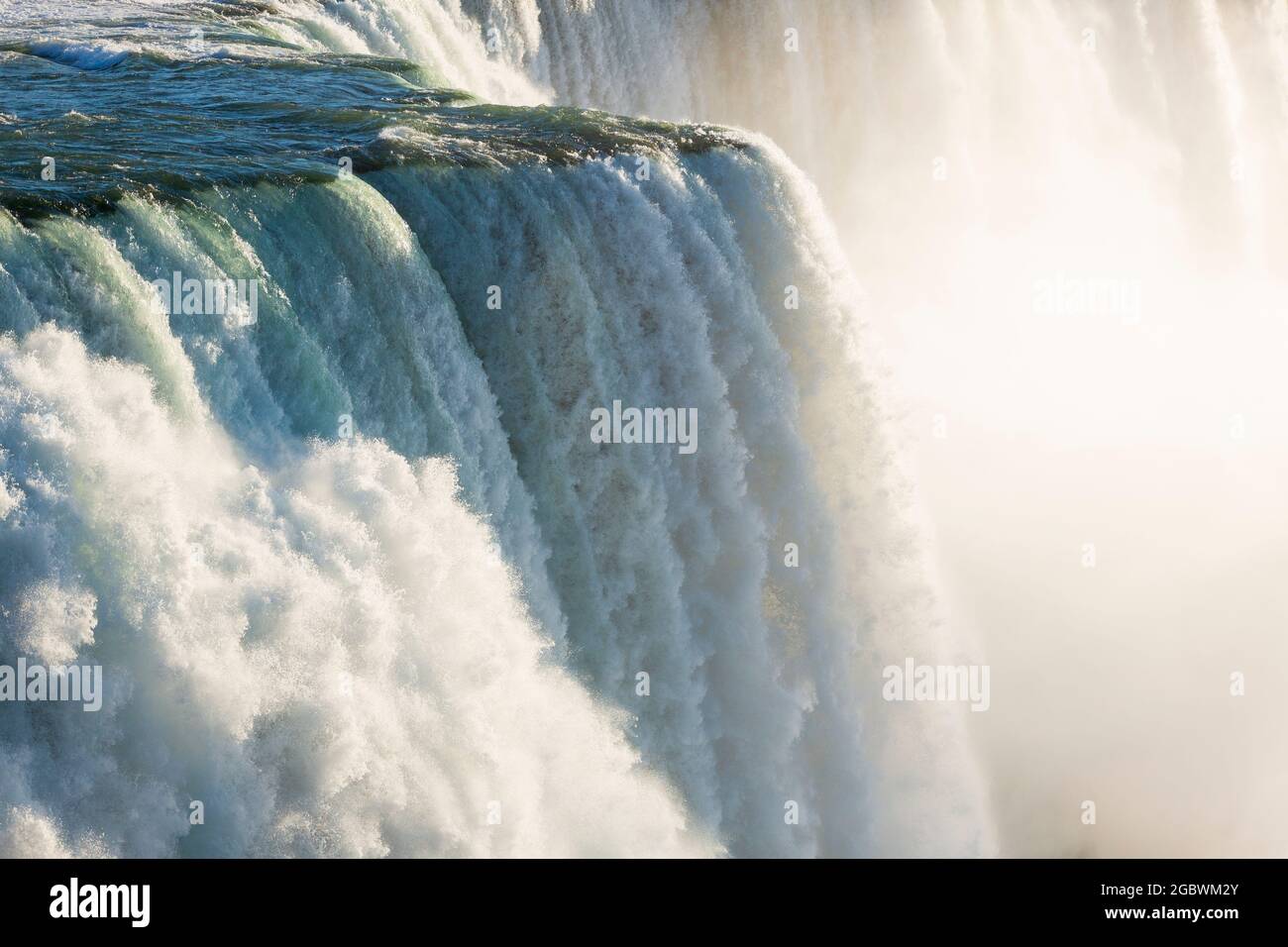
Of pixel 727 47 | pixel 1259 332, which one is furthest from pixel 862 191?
pixel 1259 332

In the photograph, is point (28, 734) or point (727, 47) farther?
point (727, 47)

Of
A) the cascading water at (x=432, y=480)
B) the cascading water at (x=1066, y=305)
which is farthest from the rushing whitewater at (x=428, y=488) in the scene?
the cascading water at (x=1066, y=305)

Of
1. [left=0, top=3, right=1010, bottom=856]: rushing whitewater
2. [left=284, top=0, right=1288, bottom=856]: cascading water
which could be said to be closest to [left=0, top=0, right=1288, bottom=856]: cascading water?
[left=0, top=3, right=1010, bottom=856]: rushing whitewater

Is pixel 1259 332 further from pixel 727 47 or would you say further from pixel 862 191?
pixel 727 47

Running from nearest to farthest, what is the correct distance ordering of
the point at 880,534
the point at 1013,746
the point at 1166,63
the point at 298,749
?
the point at 298,749 < the point at 880,534 < the point at 1013,746 < the point at 1166,63

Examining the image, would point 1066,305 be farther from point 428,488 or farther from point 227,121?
point 428,488

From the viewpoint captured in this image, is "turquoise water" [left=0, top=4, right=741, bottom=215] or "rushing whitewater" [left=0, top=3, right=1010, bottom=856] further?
"turquoise water" [left=0, top=4, right=741, bottom=215]

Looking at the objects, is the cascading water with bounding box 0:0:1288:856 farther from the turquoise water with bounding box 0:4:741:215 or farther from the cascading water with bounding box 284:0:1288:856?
the cascading water with bounding box 284:0:1288:856

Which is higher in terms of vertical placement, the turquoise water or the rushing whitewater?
the turquoise water
